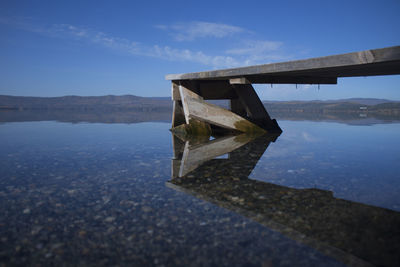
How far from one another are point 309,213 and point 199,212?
1225mm

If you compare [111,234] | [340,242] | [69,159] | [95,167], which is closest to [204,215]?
[111,234]

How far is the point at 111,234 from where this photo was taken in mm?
2592

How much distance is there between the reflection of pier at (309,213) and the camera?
91.0 inches

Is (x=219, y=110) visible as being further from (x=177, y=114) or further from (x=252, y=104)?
(x=177, y=114)

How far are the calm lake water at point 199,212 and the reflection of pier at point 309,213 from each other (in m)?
0.01

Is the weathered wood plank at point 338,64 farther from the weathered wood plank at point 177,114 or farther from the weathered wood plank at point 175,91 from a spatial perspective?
the weathered wood plank at point 177,114

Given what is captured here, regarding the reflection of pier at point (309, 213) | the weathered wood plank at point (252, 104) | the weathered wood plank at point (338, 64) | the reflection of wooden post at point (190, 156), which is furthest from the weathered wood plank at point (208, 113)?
the reflection of pier at point (309, 213)

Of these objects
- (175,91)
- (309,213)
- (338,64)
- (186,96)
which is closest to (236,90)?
(186,96)

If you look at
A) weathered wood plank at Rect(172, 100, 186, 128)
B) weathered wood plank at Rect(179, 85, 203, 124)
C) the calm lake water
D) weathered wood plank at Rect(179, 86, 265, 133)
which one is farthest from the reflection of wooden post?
weathered wood plank at Rect(172, 100, 186, 128)

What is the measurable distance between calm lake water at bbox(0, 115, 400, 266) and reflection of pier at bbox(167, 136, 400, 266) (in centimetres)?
Result: 1

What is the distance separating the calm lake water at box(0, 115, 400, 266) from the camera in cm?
225

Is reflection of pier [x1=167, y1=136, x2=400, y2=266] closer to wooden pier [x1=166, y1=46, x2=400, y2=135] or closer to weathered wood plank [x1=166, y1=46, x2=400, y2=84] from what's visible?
weathered wood plank [x1=166, y1=46, x2=400, y2=84]

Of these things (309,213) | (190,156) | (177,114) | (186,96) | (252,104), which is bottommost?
(309,213)

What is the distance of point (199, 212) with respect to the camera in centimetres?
310
